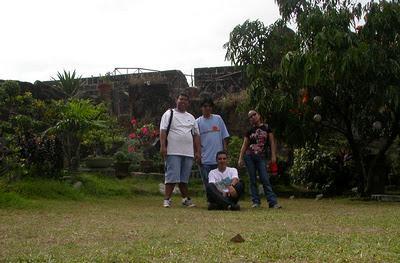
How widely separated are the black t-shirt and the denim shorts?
2.66 ft

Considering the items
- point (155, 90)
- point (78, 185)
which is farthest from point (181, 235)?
point (155, 90)

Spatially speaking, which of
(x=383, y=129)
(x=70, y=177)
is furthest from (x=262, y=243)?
(x=383, y=129)

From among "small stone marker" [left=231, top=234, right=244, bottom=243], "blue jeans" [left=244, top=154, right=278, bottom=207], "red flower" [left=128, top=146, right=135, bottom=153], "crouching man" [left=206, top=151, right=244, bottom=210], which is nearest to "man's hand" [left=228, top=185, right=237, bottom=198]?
"crouching man" [left=206, top=151, right=244, bottom=210]

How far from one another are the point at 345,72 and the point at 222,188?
7.83 feet

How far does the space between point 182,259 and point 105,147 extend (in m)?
8.42

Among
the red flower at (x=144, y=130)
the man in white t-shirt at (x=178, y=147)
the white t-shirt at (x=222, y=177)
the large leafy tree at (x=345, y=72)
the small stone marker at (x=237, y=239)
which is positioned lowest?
the small stone marker at (x=237, y=239)

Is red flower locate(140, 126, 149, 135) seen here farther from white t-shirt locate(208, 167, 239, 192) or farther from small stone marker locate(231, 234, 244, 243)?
small stone marker locate(231, 234, 244, 243)

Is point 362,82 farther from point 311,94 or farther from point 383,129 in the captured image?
point 383,129

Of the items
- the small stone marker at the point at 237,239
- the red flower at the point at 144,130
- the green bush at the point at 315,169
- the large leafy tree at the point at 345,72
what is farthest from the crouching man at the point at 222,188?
the red flower at the point at 144,130

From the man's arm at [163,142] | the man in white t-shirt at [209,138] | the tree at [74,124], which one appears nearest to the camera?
the man's arm at [163,142]

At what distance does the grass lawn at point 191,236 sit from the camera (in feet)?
10.3

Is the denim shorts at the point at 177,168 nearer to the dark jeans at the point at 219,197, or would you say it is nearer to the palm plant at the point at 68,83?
the dark jeans at the point at 219,197

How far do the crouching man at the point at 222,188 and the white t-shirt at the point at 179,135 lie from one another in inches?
17.2

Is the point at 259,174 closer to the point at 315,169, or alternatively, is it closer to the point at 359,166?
the point at 359,166
